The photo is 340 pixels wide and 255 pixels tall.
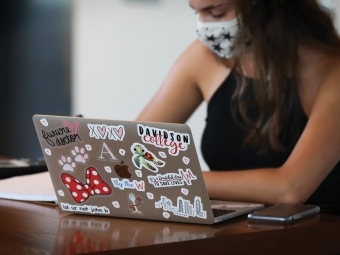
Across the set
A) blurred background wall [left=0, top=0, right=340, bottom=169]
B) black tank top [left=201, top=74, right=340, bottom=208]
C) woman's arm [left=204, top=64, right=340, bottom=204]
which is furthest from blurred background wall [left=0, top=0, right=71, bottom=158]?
woman's arm [left=204, top=64, right=340, bottom=204]

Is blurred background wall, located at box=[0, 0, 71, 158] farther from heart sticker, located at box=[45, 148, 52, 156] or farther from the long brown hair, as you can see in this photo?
heart sticker, located at box=[45, 148, 52, 156]

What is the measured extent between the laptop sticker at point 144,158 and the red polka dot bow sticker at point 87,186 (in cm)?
8

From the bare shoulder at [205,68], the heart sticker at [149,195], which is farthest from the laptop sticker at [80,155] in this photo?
the bare shoulder at [205,68]

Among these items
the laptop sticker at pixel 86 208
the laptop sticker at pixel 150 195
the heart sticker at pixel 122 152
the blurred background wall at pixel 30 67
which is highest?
the heart sticker at pixel 122 152

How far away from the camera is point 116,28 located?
2.84m

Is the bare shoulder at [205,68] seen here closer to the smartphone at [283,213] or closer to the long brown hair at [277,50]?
the long brown hair at [277,50]

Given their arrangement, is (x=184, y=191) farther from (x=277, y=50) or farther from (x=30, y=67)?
(x=30, y=67)

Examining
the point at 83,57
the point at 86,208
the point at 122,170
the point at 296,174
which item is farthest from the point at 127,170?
the point at 83,57

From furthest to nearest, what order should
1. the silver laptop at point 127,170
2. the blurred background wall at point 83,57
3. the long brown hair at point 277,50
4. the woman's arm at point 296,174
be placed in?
1. the blurred background wall at point 83,57
2. the long brown hair at point 277,50
3. the woman's arm at point 296,174
4. the silver laptop at point 127,170

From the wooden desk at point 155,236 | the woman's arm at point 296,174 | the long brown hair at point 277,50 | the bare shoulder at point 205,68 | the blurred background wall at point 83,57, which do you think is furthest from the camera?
the blurred background wall at point 83,57

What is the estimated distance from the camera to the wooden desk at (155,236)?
0.73 metres

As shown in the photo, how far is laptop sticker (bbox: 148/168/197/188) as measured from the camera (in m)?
0.84

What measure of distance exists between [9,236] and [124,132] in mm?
204

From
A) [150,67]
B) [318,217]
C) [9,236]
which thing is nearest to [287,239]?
[318,217]
